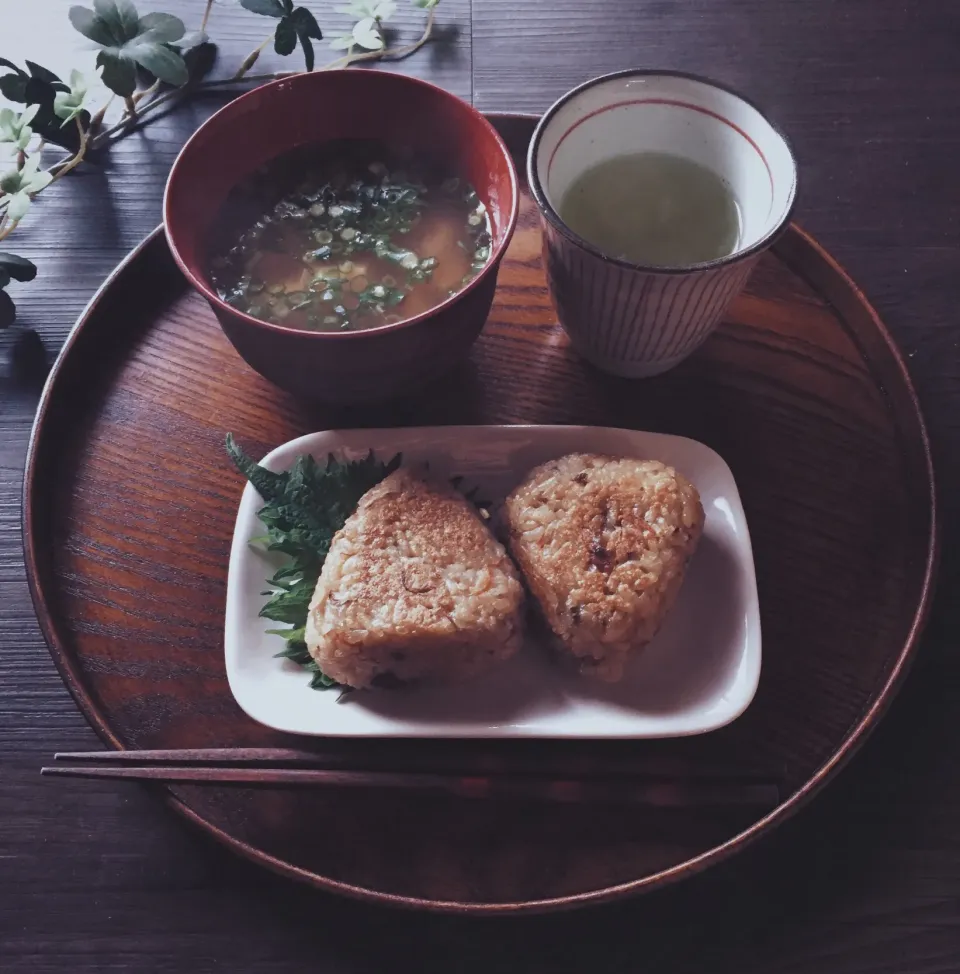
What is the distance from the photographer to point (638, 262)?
132 cm

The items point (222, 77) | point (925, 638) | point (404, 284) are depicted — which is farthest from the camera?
point (222, 77)

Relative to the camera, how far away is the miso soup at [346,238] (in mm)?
1439

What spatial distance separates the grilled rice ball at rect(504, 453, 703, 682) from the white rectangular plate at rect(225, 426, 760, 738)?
64mm

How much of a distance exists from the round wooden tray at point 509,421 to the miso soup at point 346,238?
16 centimetres

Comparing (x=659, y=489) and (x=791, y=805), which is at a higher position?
(x=659, y=489)

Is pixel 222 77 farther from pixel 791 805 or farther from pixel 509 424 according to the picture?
pixel 791 805

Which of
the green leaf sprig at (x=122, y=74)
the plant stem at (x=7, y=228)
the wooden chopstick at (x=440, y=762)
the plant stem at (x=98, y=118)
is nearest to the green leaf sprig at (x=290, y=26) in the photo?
the green leaf sprig at (x=122, y=74)

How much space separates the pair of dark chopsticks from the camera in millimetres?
1172

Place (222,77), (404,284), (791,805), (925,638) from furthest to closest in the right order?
(222,77) < (404,284) < (925,638) < (791,805)

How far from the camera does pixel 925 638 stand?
4.49 feet

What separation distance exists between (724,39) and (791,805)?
5.39 feet

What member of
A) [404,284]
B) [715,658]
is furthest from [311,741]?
[404,284]

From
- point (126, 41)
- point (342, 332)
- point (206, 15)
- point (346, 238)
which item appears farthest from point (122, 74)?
point (342, 332)

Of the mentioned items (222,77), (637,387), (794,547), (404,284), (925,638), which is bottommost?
(925,638)
